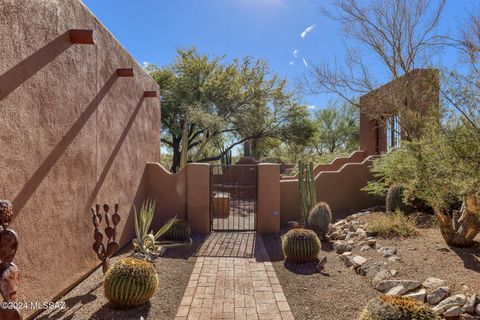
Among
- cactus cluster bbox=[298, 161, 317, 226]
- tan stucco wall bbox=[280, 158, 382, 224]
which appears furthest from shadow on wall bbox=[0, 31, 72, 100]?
tan stucco wall bbox=[280, 158, 382, 224]

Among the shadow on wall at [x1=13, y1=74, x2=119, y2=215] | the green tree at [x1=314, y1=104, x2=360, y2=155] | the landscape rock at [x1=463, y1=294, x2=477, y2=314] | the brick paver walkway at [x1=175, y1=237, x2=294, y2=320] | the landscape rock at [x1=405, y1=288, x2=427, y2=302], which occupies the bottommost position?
the brick paver walkway at [x1=175, y1=237, x2=294, y2=320]

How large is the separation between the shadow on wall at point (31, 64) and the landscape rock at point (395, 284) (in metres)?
5.09

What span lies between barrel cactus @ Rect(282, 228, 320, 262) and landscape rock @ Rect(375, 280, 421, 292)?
57.8 inches

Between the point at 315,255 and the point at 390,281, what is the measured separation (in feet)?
5.40

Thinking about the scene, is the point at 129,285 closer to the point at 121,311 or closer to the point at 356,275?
the point at 121,311

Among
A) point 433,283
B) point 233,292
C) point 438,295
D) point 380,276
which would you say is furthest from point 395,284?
point 233,292

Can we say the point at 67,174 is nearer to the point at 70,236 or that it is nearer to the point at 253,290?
the point at 70,236

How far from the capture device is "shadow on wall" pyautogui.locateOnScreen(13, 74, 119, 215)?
352 cm

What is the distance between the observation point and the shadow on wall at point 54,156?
352 cm

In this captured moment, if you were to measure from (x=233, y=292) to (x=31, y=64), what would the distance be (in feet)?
12.8

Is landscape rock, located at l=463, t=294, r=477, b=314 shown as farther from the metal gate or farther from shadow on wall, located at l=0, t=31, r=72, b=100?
the metal gate

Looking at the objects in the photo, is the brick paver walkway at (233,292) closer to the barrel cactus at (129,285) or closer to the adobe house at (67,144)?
the barrel cactus at (129,285)

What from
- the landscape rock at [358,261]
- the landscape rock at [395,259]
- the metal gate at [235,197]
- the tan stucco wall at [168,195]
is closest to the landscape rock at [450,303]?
the landscape rock at [395,259]

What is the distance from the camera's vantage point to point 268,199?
8367 mm
